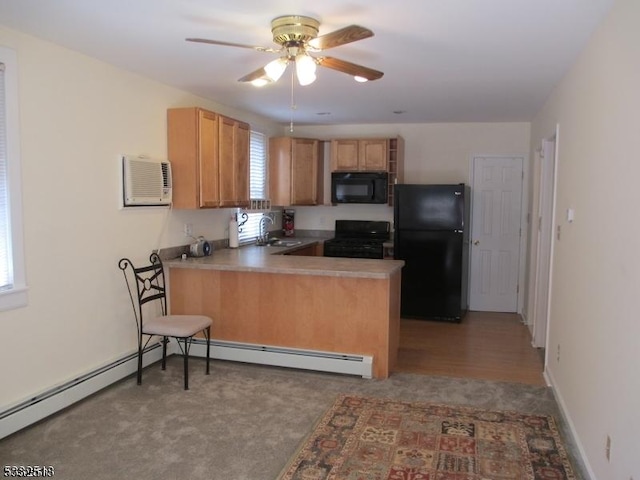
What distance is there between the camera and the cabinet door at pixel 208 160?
14.2ft

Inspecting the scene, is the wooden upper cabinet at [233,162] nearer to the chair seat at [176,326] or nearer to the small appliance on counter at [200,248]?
the small appliance on counter at [200,248]

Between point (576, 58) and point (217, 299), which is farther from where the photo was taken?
point (217, 299)

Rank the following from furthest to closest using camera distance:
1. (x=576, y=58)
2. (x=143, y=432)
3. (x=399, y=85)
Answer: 1. (x=399, y=85)
2. (x=576, y=58)
3. (x=143, y=432)

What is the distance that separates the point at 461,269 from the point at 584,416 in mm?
3104

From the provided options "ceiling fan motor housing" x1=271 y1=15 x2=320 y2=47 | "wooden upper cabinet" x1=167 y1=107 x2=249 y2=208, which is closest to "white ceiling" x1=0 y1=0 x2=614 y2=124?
"ceiling fan motor housing" x1=271 y1=15 x2=320 y2=47

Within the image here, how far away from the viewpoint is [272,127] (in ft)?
21.5

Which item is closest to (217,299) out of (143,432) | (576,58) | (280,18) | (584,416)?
(143,432)

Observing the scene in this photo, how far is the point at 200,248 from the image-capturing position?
4.66 metres

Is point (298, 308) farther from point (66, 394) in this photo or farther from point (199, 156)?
point (66, 394)

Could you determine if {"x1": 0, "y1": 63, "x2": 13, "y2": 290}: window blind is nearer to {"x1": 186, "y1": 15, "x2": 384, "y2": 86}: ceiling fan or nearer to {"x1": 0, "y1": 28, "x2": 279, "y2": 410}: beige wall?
{"x1": 0, "y1": 28, "x2": 279, "y2": 410}: beige wall

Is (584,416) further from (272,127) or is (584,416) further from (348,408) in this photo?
(272,127)

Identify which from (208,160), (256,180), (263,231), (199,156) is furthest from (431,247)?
(199,156)

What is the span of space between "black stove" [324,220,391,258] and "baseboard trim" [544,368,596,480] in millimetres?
2647

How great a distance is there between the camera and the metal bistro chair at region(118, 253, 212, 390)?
12.1 feet
